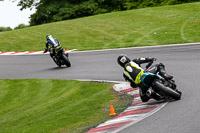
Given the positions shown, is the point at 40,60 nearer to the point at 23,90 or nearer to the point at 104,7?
the point at 23,90

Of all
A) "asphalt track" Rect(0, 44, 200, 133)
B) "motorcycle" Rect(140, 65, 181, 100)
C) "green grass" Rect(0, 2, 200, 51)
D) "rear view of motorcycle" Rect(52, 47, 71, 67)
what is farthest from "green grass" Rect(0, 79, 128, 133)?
"green grass" Rect(0, 2, 200, 51)

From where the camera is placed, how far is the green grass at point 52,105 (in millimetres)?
8789

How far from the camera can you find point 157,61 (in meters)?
17.8

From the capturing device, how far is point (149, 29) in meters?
31.7

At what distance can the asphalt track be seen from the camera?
24.8 feet

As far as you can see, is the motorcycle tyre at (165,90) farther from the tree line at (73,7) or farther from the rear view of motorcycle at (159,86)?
the tree line at (73,7)

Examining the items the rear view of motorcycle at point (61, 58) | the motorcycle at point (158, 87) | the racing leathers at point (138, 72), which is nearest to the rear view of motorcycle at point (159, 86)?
the motorcycle at point (158, 87)

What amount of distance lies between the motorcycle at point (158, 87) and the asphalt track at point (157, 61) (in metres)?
0.23

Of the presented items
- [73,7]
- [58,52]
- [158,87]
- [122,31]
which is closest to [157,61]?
[58,52]

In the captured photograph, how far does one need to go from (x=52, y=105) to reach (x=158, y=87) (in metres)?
3.47

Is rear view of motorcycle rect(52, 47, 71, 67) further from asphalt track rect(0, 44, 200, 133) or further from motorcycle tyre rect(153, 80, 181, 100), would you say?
motorcycle tyre rect(153, 80, 181, 100)

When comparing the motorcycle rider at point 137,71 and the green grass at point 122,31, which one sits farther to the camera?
the green grass at point 122,31

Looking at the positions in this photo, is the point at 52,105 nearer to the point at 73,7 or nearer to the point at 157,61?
the point at 157,61

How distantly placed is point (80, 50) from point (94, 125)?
705 inches
